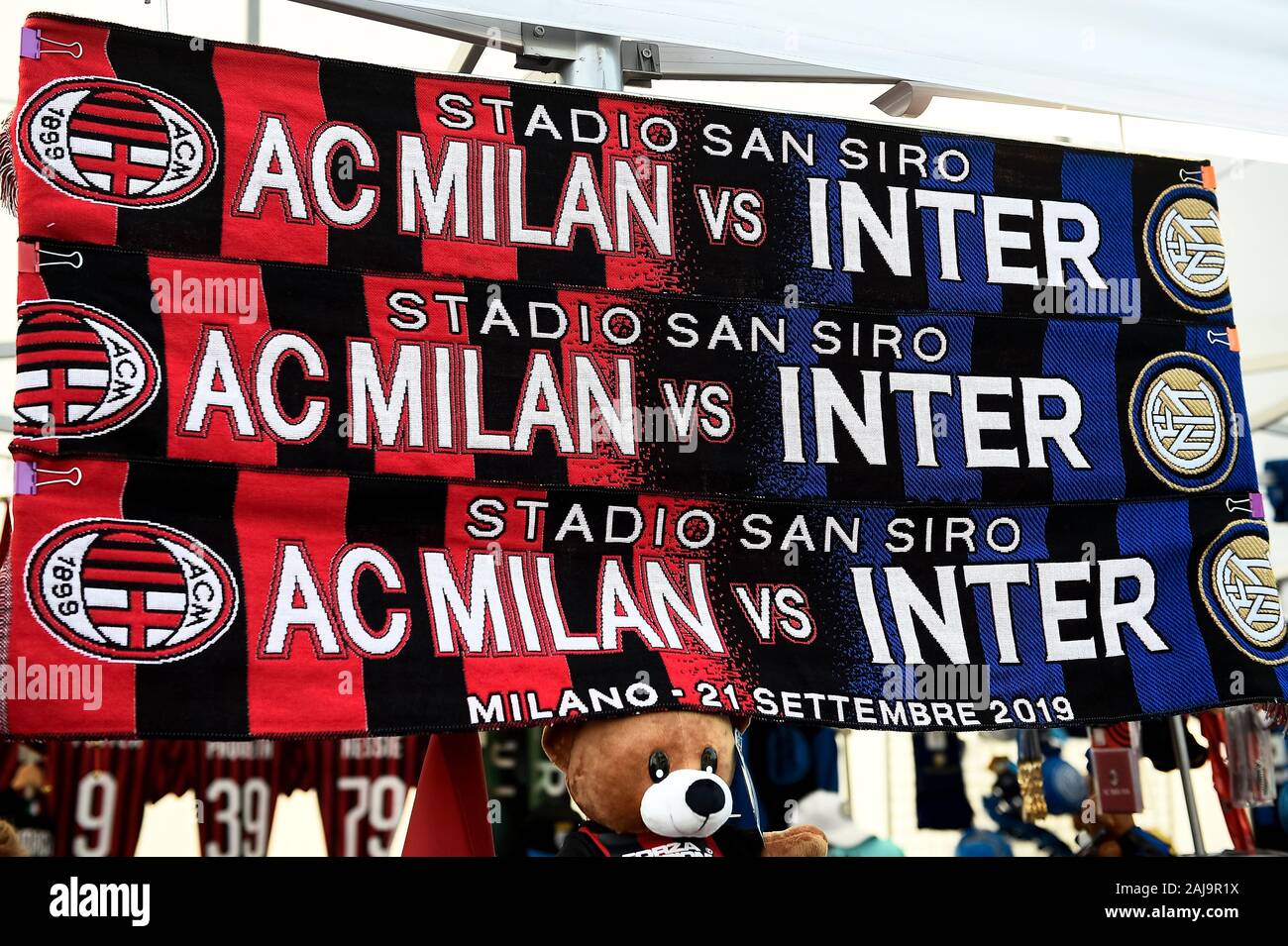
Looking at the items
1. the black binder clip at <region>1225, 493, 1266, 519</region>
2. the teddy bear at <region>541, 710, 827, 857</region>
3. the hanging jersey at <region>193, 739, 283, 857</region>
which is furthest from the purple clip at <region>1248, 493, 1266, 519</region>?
the hanging jersey at <region>193, 739, 283, 857</region>

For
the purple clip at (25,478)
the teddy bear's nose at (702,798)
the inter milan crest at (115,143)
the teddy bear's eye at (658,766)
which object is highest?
the inter milan crest at (115,143)

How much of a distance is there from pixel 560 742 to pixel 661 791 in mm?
281

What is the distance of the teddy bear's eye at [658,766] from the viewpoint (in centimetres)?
226

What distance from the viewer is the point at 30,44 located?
2.24 meters

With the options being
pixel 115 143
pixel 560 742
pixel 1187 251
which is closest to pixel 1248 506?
pixel 1187 251

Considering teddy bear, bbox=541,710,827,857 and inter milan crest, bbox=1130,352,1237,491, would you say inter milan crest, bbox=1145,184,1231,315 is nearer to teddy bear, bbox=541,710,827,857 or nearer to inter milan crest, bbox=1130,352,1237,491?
inter milan crest, bbox=1130,352,1237,491

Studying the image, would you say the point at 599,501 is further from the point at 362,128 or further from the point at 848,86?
the point at 848,86

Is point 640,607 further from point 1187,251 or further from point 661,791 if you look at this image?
point 1187,251

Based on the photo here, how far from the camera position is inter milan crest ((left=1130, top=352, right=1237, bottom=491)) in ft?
9.07

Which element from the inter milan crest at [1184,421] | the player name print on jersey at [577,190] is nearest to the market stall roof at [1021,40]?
the player name print on jersey at [577,190]

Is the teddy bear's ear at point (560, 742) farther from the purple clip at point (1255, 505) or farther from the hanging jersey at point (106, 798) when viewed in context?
the hanging jersey at point (106, 798)

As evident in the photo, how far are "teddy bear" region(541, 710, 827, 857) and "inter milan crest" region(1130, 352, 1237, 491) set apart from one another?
1077 millimetres

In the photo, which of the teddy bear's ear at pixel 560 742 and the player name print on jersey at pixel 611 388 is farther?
the teddy bear's ear at pixel 560 742

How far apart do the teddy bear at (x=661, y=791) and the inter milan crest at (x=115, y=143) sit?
116 cm
